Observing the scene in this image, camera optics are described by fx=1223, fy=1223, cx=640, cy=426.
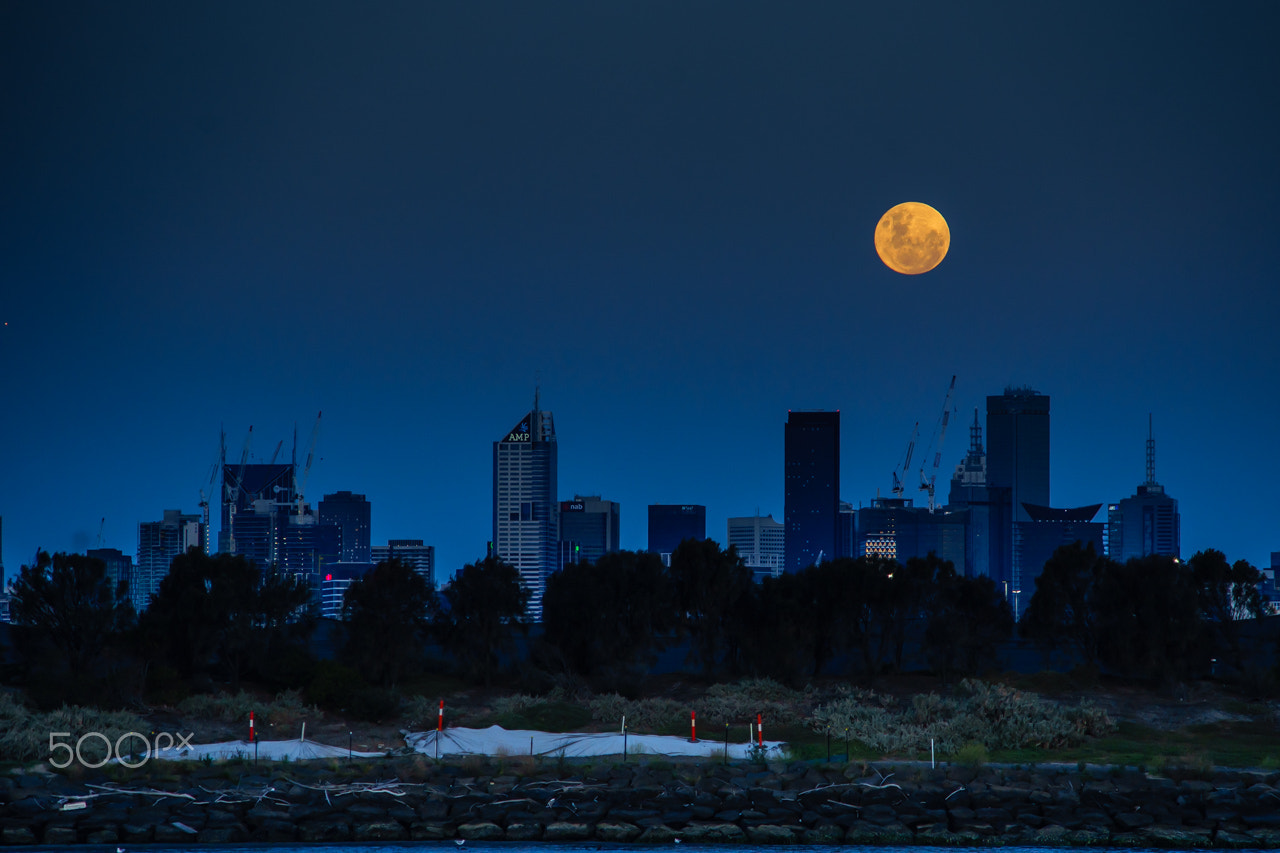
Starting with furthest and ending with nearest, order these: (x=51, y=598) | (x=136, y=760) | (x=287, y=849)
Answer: (x=51, y=598) → (x=136, y=760) → (x=287, y=849)

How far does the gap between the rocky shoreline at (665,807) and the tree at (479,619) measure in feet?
46.2

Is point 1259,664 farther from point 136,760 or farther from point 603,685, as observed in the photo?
point 136,760

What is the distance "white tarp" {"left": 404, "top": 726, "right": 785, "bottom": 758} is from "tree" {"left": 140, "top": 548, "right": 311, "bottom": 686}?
9248 millimetres

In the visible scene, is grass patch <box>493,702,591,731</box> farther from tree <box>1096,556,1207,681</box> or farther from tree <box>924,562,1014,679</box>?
tree <box>1096,556,1207,681</box>

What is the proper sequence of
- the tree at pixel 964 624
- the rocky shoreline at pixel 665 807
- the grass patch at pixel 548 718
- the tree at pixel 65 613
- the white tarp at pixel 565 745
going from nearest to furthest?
the rocky shoreline at pixel 665 807 → the white tarp at pixel 565 745 → the grass patch at pixel 548 718 → the tree at pixel 65 613 → the tree at pixel 964 624

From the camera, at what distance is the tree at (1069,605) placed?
3725 centimetres

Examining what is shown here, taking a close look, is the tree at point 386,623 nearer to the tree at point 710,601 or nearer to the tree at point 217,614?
the tree at point 217,614

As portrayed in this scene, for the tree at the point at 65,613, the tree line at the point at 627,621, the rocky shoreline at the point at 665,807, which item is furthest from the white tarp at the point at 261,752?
the tree at the point at 65,613

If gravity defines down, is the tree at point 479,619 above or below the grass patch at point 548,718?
above

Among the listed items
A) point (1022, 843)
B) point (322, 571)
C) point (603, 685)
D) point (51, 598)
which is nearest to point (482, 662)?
point (603, 685)

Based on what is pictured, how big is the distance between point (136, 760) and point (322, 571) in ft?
553

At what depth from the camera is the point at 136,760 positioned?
2098 cm

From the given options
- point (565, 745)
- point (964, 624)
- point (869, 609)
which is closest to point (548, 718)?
point (565, 745)

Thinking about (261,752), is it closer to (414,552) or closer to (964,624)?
(964,624)
